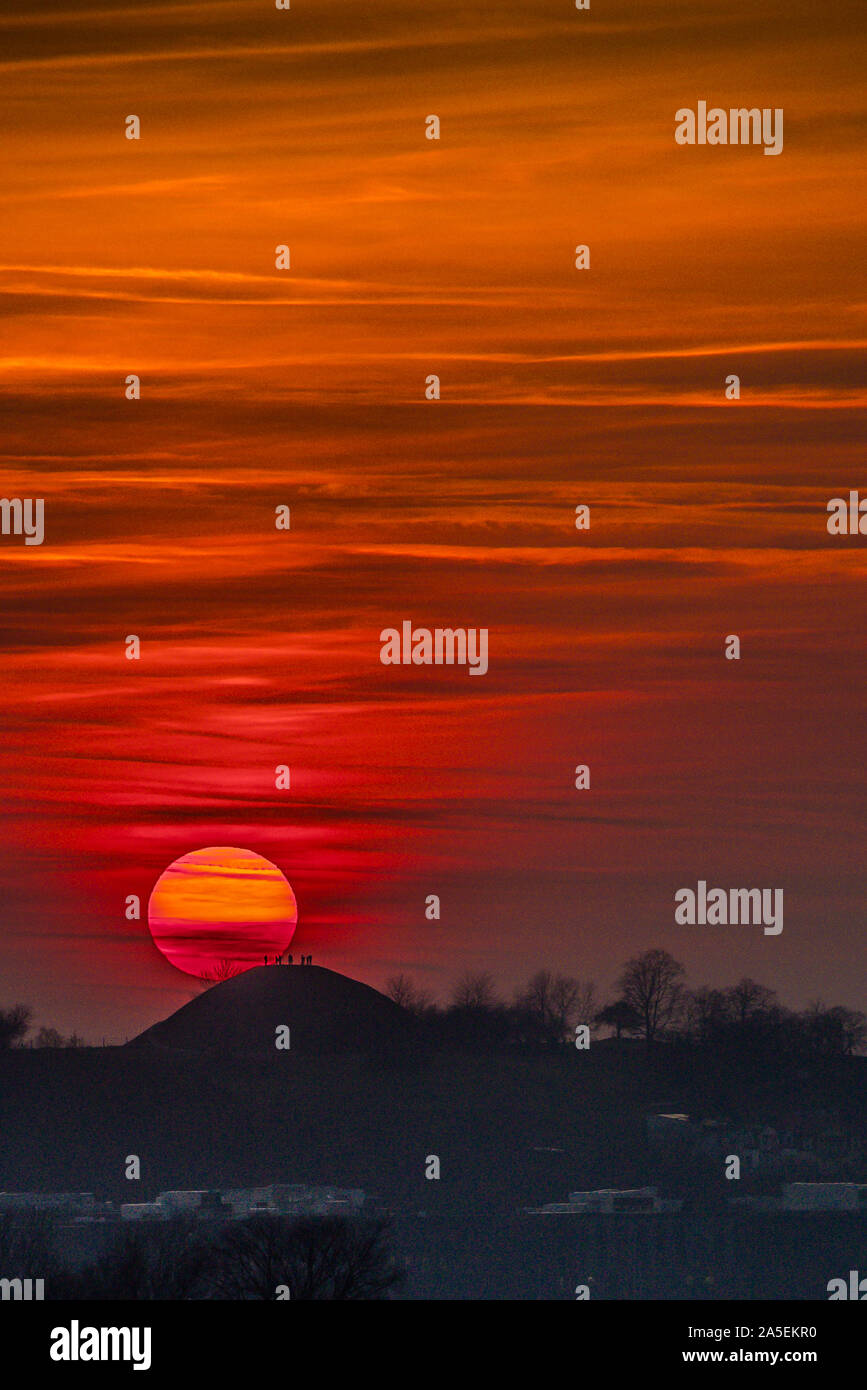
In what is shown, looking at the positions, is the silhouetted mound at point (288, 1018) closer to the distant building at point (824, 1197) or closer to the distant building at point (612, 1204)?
the distant building at point (612, 1204)

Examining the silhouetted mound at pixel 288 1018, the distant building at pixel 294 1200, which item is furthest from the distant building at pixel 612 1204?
the silhouetted mound at pixel 288 1018

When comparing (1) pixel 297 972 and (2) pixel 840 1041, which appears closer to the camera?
(2) pixel 840 1041

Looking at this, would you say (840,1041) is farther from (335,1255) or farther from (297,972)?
(297,972)

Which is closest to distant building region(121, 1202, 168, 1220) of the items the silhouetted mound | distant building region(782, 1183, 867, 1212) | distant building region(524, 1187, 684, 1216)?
distant building region(524, 1187, 684, 1216)

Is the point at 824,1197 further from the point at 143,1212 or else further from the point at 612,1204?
the point at 143,1212

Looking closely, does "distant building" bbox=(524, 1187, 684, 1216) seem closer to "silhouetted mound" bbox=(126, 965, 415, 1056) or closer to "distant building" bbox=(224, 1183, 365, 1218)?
"distant building" bbox=(224, 1183, 365, 1218)

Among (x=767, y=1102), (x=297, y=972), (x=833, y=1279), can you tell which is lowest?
(x=833, y=1279)

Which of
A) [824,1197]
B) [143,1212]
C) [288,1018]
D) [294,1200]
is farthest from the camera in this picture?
[288,1018]

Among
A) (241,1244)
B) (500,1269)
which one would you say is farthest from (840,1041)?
(241,1244)

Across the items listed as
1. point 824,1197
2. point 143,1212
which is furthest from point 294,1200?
point 824,1197
